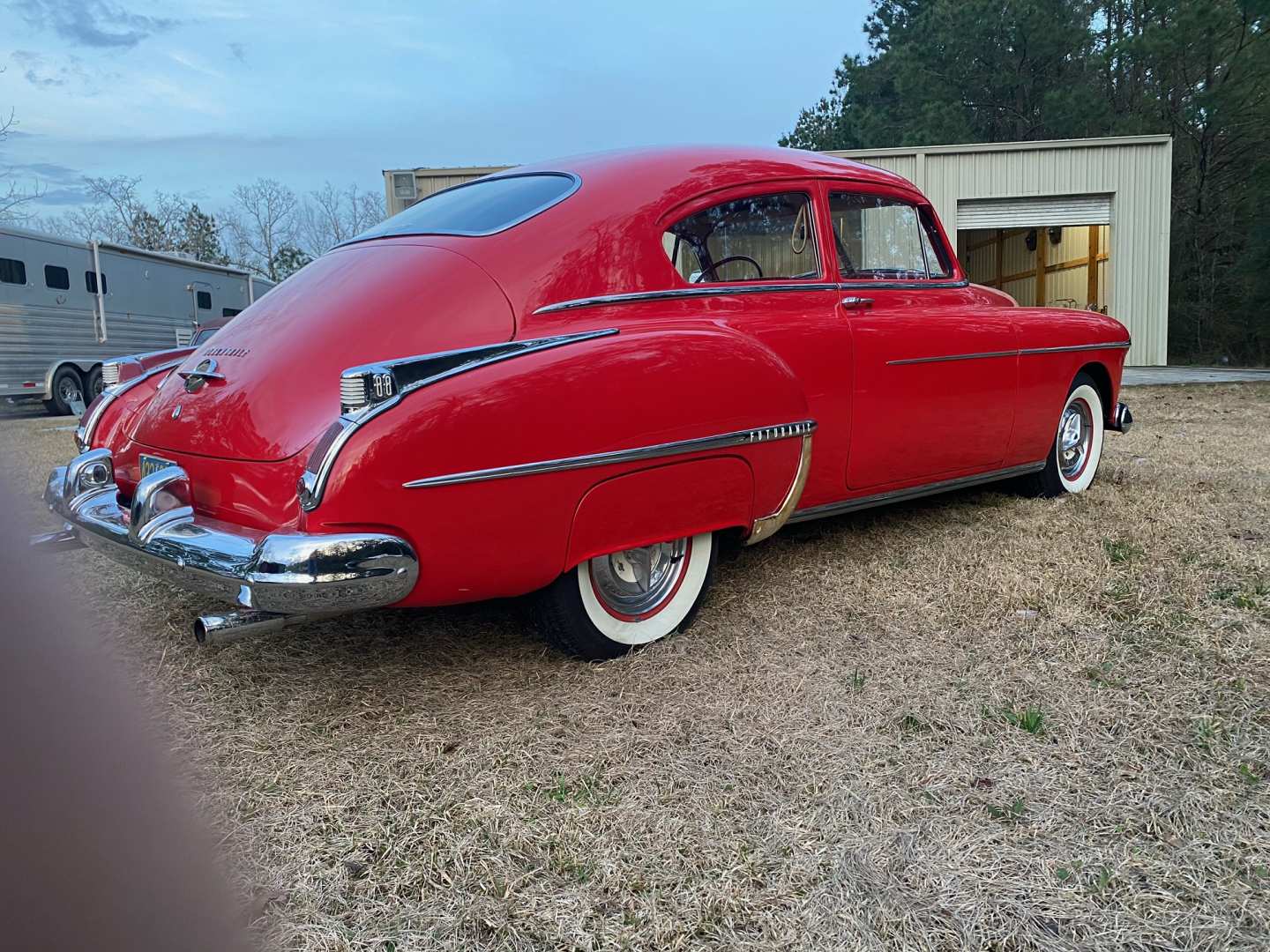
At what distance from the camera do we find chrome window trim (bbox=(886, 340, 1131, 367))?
3.49 m

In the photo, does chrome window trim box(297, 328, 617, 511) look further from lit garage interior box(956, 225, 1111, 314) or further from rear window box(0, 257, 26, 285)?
lit garage interior box(956, 225, 1111, 314)

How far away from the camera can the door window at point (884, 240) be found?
3.52 metres

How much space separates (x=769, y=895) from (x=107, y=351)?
15506 millimetres

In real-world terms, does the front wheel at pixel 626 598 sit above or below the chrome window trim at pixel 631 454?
below

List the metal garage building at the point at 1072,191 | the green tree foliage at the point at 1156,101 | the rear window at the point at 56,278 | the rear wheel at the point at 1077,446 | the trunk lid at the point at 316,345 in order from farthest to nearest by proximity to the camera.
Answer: the green tree foliage at the point at 1156,101, the metal garage building at the point at 1072,191, the rear window at the point at 56,278, the rear wheel at the point at 1077,446, the trunk lid at the point at 316,345

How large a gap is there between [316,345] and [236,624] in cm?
81

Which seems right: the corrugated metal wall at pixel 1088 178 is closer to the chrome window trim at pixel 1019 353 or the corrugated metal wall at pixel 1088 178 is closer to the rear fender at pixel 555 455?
the chrome window trim at pixel 1019 353

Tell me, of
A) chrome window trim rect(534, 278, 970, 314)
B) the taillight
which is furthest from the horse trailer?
the taillight

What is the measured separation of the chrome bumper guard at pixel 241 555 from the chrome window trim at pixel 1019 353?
2134 mm

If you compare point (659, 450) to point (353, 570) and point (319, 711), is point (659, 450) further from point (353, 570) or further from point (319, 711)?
point (319, 711)

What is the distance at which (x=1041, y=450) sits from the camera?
14.3ft

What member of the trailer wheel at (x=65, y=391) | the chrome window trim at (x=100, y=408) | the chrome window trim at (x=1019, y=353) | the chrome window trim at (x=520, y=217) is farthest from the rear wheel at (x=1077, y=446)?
the trailer wheel at (x=65, y=391)

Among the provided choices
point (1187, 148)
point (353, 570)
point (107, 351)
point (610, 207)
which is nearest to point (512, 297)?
point (610, 207)

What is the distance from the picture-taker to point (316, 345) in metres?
2.50
